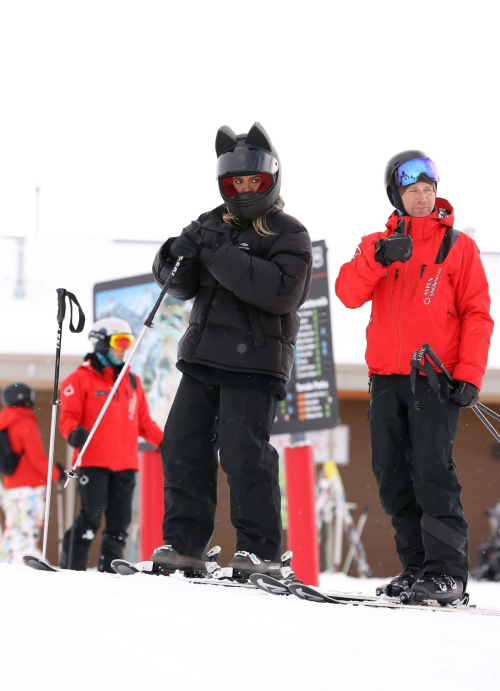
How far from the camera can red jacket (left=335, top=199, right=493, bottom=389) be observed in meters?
3.63

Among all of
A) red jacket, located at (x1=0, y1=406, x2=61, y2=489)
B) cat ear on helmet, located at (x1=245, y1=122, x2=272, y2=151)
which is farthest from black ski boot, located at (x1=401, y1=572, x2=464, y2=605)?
red jacket, located at (x1=0, y1=406, x2=61, y2=489)

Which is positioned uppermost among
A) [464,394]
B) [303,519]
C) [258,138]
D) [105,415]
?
[258,138]

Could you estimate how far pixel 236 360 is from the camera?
3590 mm

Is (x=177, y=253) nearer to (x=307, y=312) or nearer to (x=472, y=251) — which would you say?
(x=472, y=251)

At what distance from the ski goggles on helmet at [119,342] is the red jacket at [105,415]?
0.17 metres

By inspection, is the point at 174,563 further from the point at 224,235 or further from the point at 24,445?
the point at 24,445

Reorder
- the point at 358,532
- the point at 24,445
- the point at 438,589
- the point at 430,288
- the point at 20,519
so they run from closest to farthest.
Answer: the point at 438,589
the point at 430,288
the point at 24,445
the point at 20,519
the point at 358,532

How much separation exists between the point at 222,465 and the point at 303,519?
3.55 metres

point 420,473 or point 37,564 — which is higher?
point 420,473

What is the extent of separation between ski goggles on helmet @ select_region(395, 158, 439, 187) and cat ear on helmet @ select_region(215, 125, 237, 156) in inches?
28.8

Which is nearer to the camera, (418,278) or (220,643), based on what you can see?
(220,643)

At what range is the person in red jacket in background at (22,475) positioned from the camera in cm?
732

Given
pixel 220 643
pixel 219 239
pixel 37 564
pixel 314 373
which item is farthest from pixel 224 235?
pixel 314 373

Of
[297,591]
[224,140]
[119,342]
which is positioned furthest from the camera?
[119,342]
